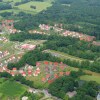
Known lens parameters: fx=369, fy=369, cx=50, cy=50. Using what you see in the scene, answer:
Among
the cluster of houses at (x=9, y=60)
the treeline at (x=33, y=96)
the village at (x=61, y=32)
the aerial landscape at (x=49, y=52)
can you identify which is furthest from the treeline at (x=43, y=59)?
the village at (x=61, y=32)

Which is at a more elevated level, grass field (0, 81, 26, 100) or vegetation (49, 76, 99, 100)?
vegetation (49, 76, 99, 100)

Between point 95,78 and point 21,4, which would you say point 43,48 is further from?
point 21,4

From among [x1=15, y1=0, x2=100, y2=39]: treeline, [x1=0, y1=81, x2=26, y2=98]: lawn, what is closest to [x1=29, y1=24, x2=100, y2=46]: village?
[x1=15, y1=0, x2=100, y2=39]: treeline

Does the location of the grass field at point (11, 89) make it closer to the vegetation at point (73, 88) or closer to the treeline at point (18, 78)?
the treeline at point (18, 78)

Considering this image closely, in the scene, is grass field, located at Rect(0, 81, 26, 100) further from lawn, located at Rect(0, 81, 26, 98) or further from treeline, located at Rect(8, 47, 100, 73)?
treeline, located at Rect(8, 47, 100, 73)

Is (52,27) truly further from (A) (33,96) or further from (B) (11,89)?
(A) (33,96)

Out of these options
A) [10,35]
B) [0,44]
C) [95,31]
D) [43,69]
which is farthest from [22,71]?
[95,31]

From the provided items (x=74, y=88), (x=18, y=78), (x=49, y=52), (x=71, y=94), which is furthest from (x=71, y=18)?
(x=71, y=94)

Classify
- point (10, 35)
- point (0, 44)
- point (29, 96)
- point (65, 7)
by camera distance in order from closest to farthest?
1. point (29, 96)
2. point (0, 44)
3. point (10, 35)
4. point (65, 7)
